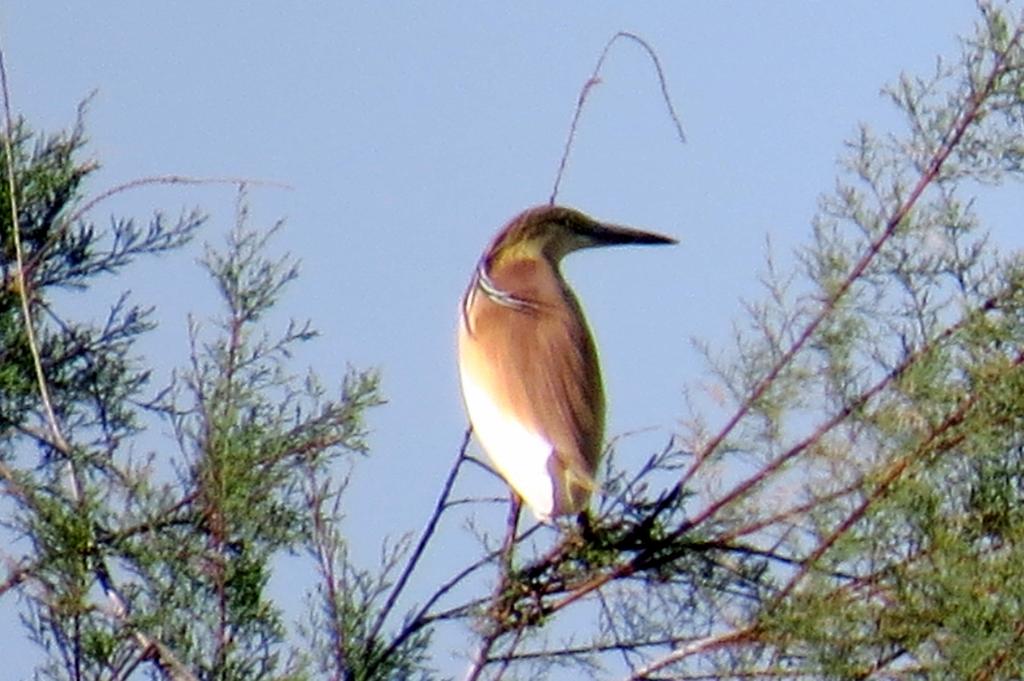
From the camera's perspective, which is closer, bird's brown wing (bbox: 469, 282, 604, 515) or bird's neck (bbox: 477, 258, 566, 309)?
bird's brown wing (bbox: 469, 282, 604, 515)

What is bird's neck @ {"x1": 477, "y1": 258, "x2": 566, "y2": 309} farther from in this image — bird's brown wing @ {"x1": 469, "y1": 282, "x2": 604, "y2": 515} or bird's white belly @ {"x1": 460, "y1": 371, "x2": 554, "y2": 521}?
bird's white belly @ {"x1": 460, "y1": 371, "x2": 554, "y2": 521}

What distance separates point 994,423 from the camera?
334 cm

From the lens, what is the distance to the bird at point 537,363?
3.87 metres

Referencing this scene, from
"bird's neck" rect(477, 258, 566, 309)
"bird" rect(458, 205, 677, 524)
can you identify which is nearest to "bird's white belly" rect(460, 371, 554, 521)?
"bird" rect(458, 205, 677, 524)

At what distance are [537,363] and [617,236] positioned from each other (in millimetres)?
392

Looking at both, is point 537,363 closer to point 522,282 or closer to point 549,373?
point 549,373

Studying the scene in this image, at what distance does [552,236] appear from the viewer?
4430mm

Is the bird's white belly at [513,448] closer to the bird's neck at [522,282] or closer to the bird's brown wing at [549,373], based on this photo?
the bird's brown wing at [549,373]

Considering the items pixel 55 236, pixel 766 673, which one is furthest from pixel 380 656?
pixel 55 236

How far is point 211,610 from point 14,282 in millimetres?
1095

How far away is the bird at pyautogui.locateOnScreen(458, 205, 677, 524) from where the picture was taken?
12.7 feet

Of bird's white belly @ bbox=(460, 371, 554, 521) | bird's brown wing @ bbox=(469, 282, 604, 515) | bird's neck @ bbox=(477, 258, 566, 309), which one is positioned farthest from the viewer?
bird's neck @ bbox=(477, 258, 566, 309)

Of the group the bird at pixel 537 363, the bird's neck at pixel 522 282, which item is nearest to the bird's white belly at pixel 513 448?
the bird at pixel 537 363

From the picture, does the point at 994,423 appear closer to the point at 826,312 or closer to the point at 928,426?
the point at 928,426
